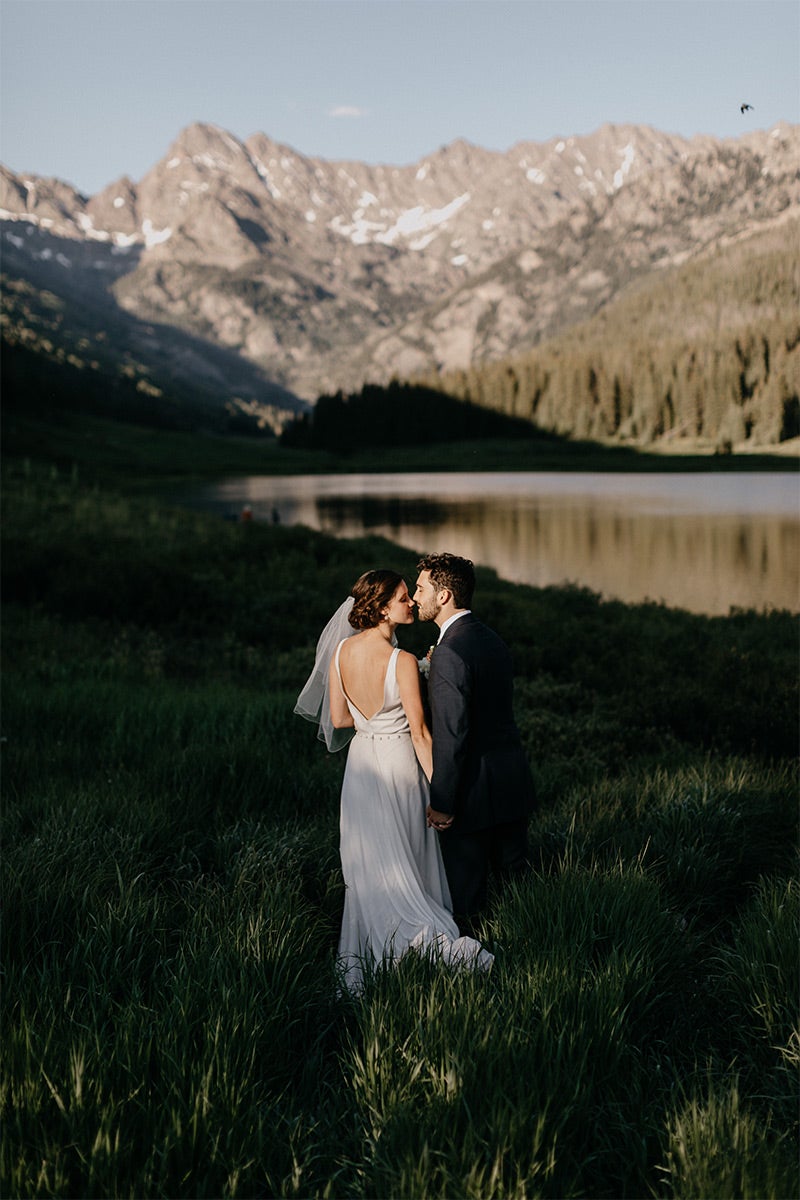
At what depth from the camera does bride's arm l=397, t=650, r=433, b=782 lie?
5.20 meters

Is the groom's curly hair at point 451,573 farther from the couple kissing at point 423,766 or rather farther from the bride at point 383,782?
the bride at point 383,782

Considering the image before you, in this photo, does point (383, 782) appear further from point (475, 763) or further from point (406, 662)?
point (406, 662)

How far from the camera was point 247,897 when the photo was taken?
207 inches

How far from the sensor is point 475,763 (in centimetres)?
538

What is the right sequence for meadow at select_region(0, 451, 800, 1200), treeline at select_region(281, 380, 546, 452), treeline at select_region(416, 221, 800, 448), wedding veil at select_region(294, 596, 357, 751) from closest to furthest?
meadow at select_region(0, 451, 800, 1200), wedding veil at select_region(294, 596, 357, 751), treeline at select_region(416, 221, 800, 448), treeline at select_region(281, 380, 546, 452)

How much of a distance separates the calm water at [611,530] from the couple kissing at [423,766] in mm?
19618

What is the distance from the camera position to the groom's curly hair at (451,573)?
5.17 m

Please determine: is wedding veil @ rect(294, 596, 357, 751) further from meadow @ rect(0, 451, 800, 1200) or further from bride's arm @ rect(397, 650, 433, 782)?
meadow @ rect(0, 451, 800, 1200)

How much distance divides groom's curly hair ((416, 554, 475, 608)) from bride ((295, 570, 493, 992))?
225 millimetres

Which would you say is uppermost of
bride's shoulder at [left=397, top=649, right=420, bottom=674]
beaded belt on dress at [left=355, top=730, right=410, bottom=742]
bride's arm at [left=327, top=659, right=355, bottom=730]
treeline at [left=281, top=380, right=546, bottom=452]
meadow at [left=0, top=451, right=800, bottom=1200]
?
treeline at [left=281, top=380, right=546, bottom=452]

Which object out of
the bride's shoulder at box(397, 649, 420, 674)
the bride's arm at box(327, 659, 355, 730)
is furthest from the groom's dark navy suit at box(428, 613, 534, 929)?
the bride's arm at box(327, 659, 355, 730)

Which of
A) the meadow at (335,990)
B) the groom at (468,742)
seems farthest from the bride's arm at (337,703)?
the meadow at (335,990)

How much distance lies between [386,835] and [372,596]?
5.36ft

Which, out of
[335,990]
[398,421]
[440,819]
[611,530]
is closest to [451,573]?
[440,819]
